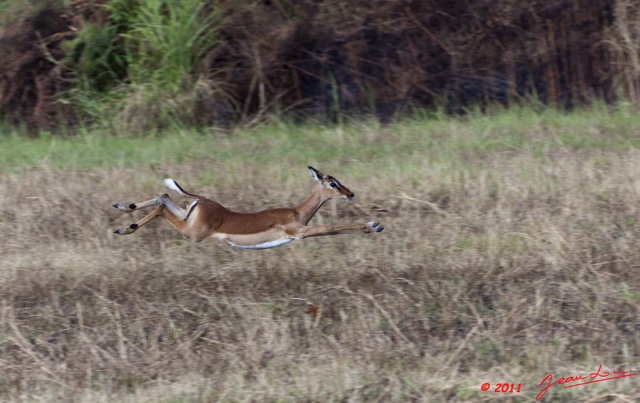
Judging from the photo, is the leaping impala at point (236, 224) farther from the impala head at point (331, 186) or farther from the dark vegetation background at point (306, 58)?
the dark vegetation background at point (306, 58)

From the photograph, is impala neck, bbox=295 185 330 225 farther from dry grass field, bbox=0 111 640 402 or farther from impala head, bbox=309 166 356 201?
dry grass field, bbox=0 111 640 402

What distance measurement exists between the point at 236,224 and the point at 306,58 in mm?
4955

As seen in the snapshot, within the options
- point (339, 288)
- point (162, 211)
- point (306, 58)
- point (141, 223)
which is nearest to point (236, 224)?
Result: point (162, 211)

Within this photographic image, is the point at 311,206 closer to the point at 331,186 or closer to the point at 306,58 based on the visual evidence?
the point at 331,186

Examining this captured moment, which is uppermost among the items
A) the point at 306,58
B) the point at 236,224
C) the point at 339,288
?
the point at 236,224

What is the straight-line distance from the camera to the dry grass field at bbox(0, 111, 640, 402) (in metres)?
5.77

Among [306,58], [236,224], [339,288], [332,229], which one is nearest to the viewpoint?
[332,229]

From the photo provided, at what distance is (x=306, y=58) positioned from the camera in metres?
10.9

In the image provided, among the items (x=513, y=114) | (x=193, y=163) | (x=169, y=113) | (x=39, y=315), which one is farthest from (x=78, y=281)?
(x=513, y=114)

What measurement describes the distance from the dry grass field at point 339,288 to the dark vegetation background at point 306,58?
6.60 ft

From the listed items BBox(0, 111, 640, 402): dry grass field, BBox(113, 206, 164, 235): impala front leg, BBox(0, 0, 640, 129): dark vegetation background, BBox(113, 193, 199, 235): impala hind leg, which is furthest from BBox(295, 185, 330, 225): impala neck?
BBox(0, 0, 640, 129): dark vegetation background

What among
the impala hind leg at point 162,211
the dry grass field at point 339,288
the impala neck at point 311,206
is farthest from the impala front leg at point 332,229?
the impala hind leg at point 162,211

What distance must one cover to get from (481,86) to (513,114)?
984 mm

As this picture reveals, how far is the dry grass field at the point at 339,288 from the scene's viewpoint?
577 centimetres
